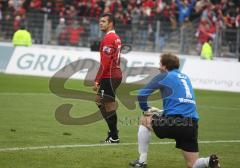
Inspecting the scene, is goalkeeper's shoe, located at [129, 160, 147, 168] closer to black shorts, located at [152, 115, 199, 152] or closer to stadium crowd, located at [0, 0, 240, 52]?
black shorts, located at [152, 115, 199, 152]

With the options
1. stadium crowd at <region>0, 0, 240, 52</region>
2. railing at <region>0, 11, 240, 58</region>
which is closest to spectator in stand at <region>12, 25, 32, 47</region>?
railing at <region>0, 11, 240, 58</region>

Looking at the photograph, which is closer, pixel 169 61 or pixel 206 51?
pixel 169 61

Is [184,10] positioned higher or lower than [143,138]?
lower

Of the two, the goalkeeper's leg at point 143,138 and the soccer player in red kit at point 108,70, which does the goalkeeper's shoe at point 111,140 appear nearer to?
the soccer player in red kit at point 108,70

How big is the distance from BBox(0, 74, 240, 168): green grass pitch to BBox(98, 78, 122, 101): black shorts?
2.72ft

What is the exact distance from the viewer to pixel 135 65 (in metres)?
28.5

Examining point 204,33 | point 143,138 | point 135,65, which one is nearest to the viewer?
point 143,138

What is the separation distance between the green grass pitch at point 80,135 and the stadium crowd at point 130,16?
10.5 meters

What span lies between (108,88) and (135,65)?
49.2 ft

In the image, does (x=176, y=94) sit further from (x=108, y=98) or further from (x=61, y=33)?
(x=61, y=33)

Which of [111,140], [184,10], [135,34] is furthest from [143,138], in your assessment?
[184,10]

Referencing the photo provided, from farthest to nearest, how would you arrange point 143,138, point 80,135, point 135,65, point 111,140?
point 135,65 < point 80,135 < point 111,140 < point 143,138

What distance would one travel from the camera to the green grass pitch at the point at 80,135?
1115cm

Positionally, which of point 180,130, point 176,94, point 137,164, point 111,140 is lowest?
point 111,140
